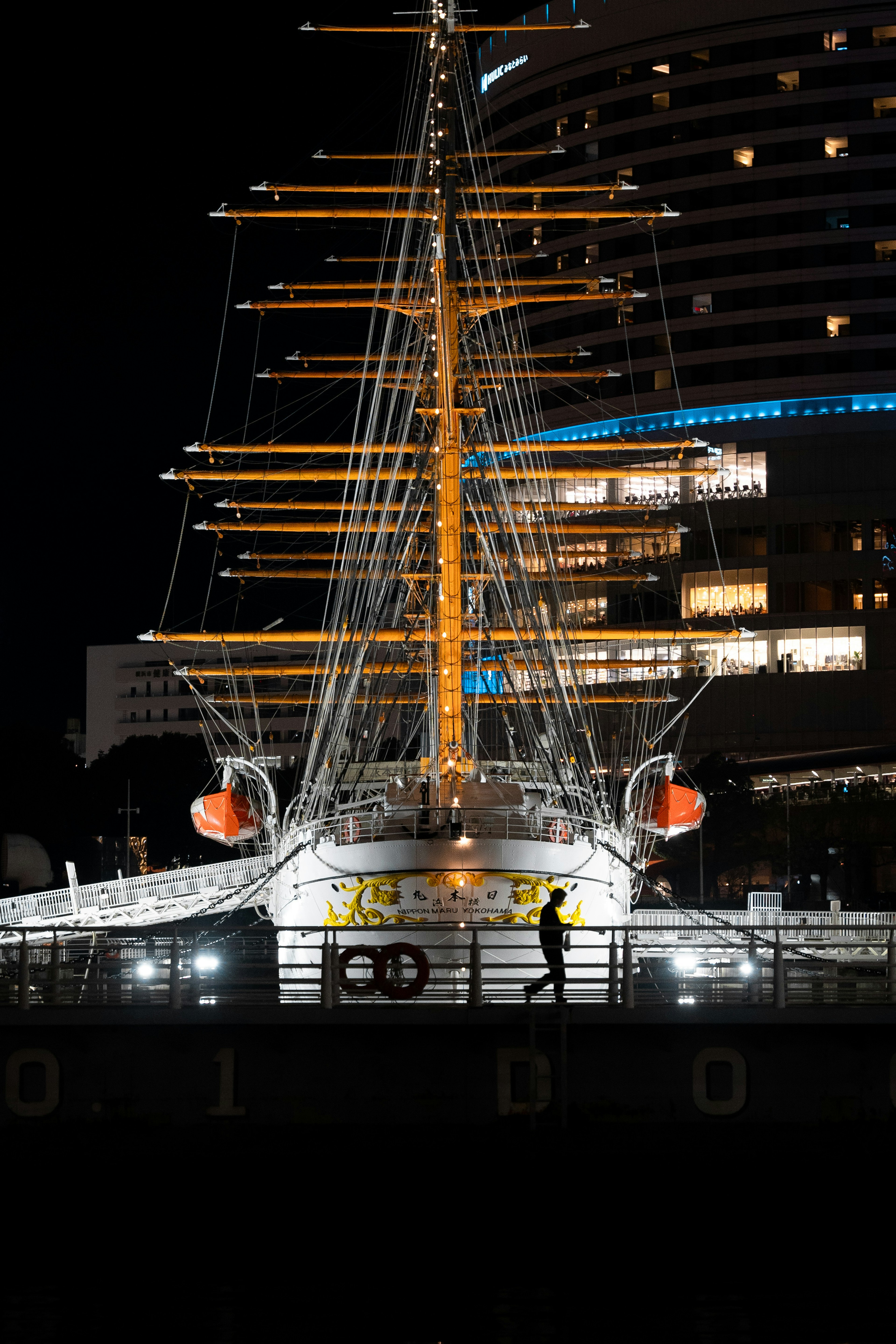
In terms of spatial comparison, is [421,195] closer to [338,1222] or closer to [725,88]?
[338,1222]

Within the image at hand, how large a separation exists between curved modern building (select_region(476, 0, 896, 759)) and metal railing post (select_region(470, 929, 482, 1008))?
85098mm

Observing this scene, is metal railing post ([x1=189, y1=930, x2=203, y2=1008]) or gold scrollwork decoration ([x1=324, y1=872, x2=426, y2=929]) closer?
metal railing post ([x1=189, y1=930, x2=203, y2=1008])

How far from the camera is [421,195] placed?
4381 cm

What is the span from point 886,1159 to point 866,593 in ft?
309

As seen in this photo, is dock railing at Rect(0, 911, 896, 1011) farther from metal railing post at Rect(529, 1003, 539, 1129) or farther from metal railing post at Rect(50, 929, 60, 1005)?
metal railing post at Rect(529, 1003, 539, 1129)

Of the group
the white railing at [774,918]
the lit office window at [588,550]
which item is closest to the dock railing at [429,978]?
the white railing at [774,918]

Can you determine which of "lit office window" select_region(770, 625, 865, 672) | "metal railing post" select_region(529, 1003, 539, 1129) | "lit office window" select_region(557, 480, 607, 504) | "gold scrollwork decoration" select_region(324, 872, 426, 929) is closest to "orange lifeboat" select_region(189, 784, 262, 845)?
"gold scrollwork decoration" select_region(324, 872, 426, 929)

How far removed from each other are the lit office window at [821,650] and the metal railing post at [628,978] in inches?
3648

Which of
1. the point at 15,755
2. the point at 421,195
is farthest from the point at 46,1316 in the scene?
the point at 15,755

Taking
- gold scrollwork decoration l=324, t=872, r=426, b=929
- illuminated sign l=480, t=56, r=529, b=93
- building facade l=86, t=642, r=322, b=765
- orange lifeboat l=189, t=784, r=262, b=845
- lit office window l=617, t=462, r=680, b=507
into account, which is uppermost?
illuminated sign l=480, t=56, r=529, b=93

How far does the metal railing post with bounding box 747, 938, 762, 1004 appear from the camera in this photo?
20.1 m

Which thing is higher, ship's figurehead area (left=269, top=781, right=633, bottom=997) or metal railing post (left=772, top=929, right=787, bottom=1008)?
ship's figurehead area (left=269, top=781, right=633, bottom=997)

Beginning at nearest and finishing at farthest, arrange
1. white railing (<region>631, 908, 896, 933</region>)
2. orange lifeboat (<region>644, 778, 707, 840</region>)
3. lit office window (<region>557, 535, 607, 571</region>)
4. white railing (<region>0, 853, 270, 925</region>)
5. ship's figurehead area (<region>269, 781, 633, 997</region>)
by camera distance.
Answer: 1. ship's figurehead area (<region>269, 781, 633, 997</region>)
2. white railing (<region>0, 853, 270, 925</region>)
3. white railing (<region>631, 908, 896, 933</region>)
4. orange lifeboat (<region>644, 778, 707, 840</region>)
5. lit office window (<region>557, 535, 607, 571</region>)

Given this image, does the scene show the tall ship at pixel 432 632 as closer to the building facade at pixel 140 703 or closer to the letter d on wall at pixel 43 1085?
the letter d on wall at pixel 43 1085
